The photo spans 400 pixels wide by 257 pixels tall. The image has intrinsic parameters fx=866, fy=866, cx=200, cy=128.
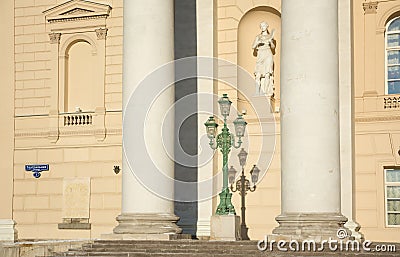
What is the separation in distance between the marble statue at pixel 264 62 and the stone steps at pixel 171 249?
790 centimetres

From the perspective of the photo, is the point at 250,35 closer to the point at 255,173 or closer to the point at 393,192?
the point at 255,173

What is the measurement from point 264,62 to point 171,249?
9123mm

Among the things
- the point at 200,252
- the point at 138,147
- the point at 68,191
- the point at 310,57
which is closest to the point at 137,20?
the point at 138,147

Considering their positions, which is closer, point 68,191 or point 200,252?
point 200,252

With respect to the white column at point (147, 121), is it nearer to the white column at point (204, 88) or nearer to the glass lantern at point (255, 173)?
the white column at point (204, 88)

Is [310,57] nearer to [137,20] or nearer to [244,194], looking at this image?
[137,20]

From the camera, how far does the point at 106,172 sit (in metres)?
30.4

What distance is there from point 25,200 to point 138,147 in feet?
30.9

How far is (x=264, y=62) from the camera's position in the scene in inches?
1138

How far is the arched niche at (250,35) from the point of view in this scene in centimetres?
2911

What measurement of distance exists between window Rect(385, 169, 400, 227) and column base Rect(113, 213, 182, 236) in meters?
7.37

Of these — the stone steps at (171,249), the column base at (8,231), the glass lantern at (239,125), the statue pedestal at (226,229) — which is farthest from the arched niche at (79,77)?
the stone steps at (171,249)

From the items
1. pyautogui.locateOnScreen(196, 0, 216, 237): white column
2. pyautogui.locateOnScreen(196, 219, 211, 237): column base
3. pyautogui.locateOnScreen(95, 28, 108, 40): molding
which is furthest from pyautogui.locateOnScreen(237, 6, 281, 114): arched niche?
pyautogui.locateOnScreen(95, 28, 108, 40): molding

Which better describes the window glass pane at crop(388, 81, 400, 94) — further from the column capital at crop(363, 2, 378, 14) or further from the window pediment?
the window pediment
